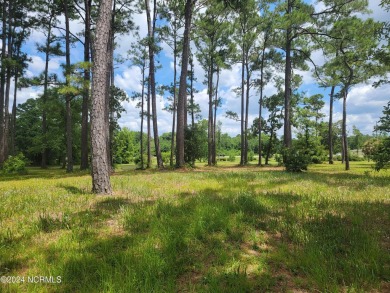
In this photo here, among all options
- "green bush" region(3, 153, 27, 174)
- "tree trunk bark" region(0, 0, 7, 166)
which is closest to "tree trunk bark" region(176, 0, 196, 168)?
"green bush" region(3, 153, 27, 174)

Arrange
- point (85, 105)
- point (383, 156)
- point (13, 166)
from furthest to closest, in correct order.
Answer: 1. point (85, 105)
2. point (13, 166)
3. point (383, 156)

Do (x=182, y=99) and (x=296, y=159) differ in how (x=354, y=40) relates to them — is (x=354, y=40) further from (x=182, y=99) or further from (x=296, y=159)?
(x=182, y=99)

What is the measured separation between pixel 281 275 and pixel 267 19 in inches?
1209

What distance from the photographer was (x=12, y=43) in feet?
85.3

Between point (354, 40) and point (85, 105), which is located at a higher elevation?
point (354, 40)

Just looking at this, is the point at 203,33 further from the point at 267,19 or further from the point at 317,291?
the point at 317,291

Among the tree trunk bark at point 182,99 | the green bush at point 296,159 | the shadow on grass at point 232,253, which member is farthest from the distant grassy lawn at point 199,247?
the tree trunk bark at point 182,99

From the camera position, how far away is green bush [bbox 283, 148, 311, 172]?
16.0m

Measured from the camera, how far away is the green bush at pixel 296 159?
52.6ft

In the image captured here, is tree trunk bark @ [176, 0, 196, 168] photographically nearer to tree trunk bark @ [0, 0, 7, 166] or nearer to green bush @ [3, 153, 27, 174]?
green bush @ [3, 153, 27, 174]

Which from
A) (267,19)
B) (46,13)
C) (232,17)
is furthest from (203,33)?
(46,13)

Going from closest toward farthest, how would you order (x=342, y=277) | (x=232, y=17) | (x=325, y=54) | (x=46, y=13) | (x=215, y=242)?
(x=342, y=277)
(x=215, y=242)
(x=325, y=54)
(x=46, y=13)
(x=232, y=17)

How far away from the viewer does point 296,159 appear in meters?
16.1

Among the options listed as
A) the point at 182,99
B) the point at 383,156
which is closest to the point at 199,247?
the point at 383,156
